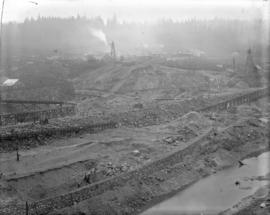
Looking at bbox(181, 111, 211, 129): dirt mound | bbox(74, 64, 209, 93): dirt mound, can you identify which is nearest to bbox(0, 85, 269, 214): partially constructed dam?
bbox(181, 111, 211, 129): dirt mound

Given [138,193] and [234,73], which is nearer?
[138,193]

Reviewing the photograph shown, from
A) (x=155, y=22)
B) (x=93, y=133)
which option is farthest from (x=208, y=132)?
(x=155, y=22)

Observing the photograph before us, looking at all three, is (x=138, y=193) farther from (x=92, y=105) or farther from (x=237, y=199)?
(x=92, y=105)

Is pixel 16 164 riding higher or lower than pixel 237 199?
higher

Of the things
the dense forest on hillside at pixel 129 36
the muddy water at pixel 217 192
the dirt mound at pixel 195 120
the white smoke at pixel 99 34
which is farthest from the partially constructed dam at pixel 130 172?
the white smoke at pixel 99 34

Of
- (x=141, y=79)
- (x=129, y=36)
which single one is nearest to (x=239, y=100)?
(x=141, y=79)

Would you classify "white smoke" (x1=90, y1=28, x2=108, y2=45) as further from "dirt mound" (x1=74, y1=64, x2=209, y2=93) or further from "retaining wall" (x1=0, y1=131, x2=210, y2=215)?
"retaining wall" (x1=0, y1=131, x2=210, y2=215)
